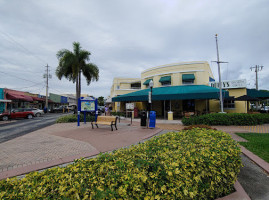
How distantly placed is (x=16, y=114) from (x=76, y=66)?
34.8 ft

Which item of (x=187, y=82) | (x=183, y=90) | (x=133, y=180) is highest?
(x=187, y=82)

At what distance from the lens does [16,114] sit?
17.4 meters

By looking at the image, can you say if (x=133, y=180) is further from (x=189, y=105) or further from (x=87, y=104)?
(x=189, y=105)

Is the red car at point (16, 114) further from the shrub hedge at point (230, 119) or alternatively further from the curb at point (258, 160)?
the curb at point (258, 160)

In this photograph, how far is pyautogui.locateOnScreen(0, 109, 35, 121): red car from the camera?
52.5 ft

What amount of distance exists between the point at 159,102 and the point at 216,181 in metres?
19.2

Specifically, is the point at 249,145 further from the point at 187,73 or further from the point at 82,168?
the point at 187,73

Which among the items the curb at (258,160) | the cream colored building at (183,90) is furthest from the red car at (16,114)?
the curb at (258,160)

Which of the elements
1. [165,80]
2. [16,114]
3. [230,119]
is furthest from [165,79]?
[16,114]

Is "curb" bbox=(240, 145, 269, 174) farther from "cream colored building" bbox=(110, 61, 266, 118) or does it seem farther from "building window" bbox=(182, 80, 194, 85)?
"building window" bbox=(182, 80, 194, 85)

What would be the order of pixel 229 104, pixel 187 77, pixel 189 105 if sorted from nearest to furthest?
1. pixel 229 104
2. pixel 187 77
3. pixel 189 105

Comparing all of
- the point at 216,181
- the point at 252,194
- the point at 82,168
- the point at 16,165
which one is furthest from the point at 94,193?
the point at 16,165

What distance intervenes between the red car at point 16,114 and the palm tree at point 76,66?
25.3ft

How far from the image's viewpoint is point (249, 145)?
5422 millimetres
